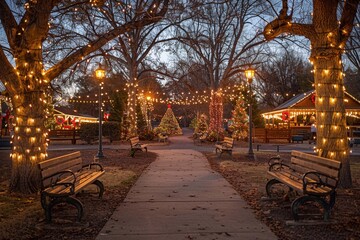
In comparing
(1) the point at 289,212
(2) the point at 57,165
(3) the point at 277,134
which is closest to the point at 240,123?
(3) the point at 277,134

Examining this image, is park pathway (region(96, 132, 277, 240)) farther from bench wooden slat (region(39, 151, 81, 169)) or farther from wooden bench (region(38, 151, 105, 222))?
bench wooden slat (region(39, 151, 81, 169))

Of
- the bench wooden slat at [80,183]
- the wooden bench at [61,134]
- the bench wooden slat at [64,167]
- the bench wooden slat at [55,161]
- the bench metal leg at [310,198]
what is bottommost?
the bench metal leg at [310,198]

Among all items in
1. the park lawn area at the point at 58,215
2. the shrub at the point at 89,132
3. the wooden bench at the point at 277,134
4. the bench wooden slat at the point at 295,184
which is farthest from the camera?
the wooden bench at the point at 277,134

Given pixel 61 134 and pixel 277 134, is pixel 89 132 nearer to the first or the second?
pixel 61 134

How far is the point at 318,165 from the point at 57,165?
5.11 m

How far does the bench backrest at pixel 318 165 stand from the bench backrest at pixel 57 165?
5003mm

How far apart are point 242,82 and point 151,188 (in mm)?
33302

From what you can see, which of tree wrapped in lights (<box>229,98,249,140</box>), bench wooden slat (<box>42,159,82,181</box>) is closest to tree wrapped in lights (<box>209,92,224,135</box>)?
tree wrapped in lights (<box>229,98,249,140</box>)

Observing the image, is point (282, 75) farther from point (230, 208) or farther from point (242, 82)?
point (230, 208)

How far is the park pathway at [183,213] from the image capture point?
18.2 feet

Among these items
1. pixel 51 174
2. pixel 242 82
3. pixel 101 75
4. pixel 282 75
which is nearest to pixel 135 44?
pixel 101 75

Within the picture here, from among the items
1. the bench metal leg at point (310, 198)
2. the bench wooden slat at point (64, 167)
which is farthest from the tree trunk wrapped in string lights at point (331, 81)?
the bench wooden slat at point (64, 167)

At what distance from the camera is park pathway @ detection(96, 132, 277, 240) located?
555 centimetres

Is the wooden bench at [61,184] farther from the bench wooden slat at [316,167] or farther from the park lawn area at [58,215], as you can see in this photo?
the bench wooden slat at [316,167]
